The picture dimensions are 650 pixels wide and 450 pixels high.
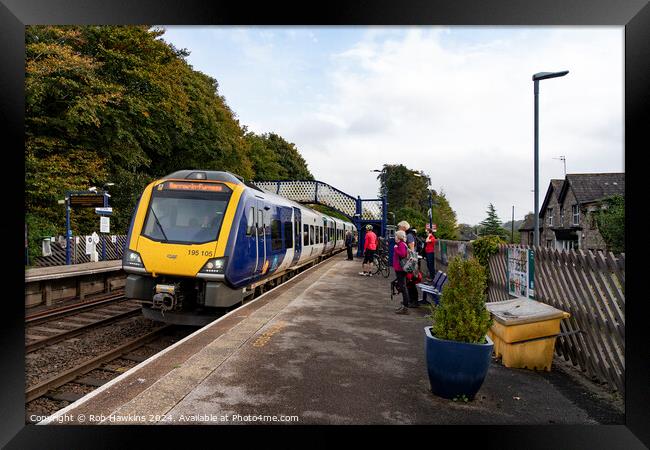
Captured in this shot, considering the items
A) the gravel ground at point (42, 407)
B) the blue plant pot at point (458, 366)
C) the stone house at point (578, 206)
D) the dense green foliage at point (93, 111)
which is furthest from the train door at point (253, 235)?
the stone house at point (578, 206)

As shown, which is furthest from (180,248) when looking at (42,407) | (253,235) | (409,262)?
(409,262)

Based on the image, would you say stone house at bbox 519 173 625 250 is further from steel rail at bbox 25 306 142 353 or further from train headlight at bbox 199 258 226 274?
steel rail at bbox 25 306 142 353

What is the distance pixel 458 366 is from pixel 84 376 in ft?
16.7

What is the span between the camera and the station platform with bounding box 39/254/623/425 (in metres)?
3.45

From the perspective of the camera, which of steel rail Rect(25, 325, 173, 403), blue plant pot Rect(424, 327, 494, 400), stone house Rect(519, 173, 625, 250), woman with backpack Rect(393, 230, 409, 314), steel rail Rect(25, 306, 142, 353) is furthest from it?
stone house Rect(519, 173, 625, 250)

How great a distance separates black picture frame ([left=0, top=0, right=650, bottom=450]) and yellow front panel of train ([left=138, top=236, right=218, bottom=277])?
133 inches

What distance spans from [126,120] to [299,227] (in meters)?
13.8

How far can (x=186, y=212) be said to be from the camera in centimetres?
754

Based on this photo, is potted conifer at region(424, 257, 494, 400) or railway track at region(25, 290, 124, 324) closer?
potted conifer at region(424, 257, 494, 400)

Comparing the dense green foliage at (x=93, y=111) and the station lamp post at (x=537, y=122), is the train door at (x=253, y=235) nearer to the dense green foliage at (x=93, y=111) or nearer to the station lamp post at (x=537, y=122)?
the station lamp post at (x=537, y=122)

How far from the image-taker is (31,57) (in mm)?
18516

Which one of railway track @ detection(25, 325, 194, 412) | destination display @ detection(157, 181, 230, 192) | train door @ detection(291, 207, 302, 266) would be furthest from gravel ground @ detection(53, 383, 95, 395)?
train door @ detection(291, 207, 302, 266)
